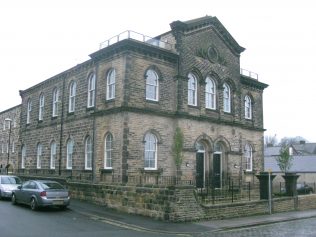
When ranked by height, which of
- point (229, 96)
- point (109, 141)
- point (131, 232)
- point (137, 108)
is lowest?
point (131, 232)

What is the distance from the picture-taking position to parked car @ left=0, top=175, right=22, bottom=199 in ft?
82.4

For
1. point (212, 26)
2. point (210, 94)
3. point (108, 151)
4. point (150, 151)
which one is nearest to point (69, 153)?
point (108, 151)

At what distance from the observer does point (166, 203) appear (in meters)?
18.0

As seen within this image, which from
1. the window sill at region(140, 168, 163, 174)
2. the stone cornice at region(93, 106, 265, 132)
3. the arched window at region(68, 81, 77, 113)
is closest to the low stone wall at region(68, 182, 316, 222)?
the window sill at region(140, 168, 163, 174)

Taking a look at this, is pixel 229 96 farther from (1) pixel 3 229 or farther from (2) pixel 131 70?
(1) pixel 3 229

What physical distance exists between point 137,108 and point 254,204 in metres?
9.09

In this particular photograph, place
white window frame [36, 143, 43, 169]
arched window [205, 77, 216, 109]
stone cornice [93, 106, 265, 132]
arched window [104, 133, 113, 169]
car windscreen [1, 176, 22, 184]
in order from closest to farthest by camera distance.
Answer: stone cornice [93, 106, 265, 132] < arched window [104, 133, 113, 169] < car windscreen [1, 176, 22, 184] < arched window [205, 77, 216, 109] < white window frame [36, 143, 43, 169]

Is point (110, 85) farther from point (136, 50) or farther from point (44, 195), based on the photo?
point (44, 195)

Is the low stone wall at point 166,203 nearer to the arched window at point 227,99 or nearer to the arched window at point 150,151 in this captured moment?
the arched window at point 150,151

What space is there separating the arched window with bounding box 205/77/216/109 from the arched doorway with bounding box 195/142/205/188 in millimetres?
3238

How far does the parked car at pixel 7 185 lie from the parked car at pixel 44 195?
12.6ft

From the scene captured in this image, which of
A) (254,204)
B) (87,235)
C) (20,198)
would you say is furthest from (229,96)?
(87,235)

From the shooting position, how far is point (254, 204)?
21594mm

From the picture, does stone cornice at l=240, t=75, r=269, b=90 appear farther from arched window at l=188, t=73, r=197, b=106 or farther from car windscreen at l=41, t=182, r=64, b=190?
car windscreen at l=41, t=182, r=64, b=190
